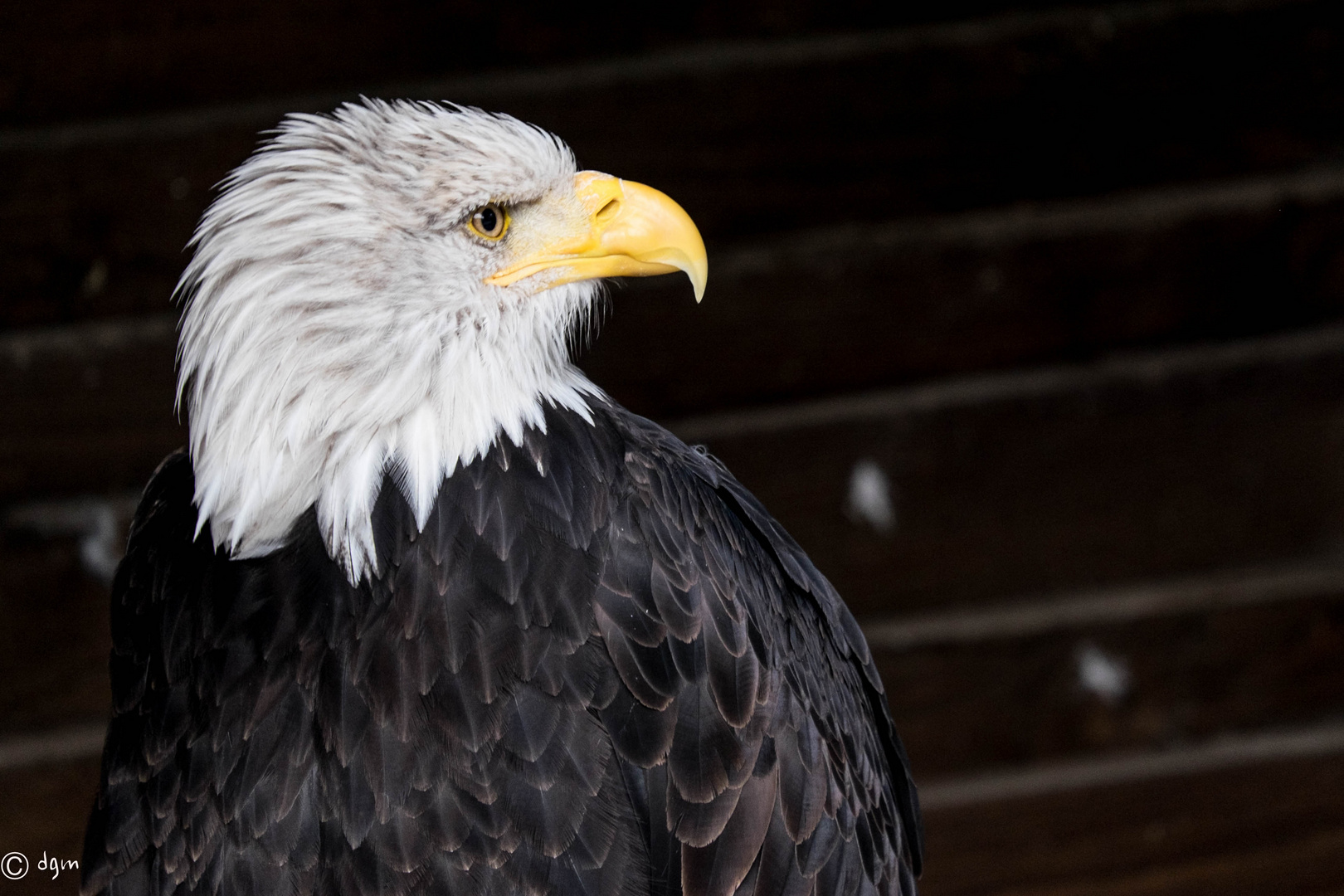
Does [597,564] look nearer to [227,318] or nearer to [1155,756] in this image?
[227,318]

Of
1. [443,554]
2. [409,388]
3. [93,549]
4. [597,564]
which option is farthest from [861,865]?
[93,549]

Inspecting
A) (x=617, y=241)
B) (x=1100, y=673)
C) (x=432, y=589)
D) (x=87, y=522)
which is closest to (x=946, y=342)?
(x=1100, y=673)

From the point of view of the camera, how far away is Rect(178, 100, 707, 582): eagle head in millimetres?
1318

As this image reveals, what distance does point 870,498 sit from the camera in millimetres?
2301

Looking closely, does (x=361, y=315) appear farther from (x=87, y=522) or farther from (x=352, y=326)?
(x=87, y=522)

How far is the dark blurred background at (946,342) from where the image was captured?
6.78ft

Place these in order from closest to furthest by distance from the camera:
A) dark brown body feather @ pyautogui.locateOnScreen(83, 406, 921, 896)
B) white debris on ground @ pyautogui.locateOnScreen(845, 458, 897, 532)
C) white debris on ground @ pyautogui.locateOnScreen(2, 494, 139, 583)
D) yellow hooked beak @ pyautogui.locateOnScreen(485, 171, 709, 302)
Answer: dark brown body feather @ pyautogui.locateOnScreen(83, 406, 921, 896)
yellow hooked beak @ pyautogui.locateOnScreen(485, 171, 709, 302)
white debris on ground @ pyautogui.locateOnScreen(2, 494, 139, 583)
white debris on ground @ pyautogui.locateOnScreen(845, 458, 897, 532)

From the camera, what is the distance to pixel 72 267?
210cm

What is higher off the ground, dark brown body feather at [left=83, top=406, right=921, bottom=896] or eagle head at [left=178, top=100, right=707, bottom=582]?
eagle head at [left=178, top=100, right=707, bottom=582]

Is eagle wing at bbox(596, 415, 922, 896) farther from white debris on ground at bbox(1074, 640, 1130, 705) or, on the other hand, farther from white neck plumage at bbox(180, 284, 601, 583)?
white debris on ground at bbox(1074, 640, 1130, 705)

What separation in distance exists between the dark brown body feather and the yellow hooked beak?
0.59 ft

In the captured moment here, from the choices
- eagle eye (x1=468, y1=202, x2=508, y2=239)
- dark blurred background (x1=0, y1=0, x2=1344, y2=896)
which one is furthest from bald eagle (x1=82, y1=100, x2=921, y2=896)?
dark blurred background (x1=0, y1=0, x2=1344, y2=896)

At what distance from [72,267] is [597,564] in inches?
50.9

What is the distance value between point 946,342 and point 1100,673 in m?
0.74
